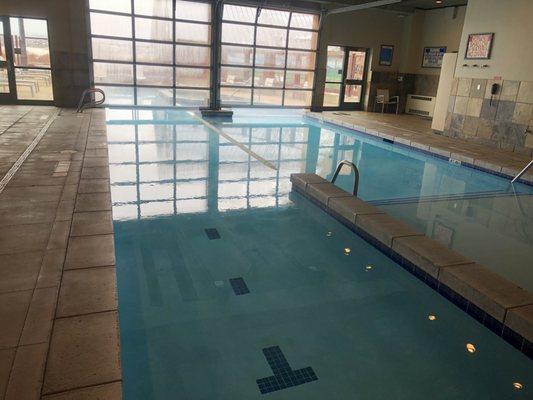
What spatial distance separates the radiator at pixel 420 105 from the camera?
1298 cm

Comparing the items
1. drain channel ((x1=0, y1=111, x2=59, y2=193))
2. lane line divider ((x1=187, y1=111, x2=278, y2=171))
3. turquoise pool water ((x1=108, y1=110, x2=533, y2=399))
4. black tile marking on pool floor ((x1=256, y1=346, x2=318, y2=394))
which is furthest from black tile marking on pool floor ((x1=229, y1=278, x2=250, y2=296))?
lane line divider ((x1=187, y1=111, x2=278, y2=171))

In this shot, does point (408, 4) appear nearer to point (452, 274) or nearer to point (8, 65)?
point (8, 65)

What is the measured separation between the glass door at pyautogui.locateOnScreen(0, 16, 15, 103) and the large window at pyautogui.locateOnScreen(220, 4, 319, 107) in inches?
206

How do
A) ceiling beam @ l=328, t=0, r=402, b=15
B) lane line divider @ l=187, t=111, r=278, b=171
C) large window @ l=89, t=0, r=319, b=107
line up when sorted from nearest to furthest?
1. lane line divider @ l=187, t=111, r=278, b=171
2. ceiling beam @ l=328, t=0, r=402, b=15
3. large window @ l=89, t=0, r=319, b=107

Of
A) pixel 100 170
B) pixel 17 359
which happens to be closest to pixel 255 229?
pixel 100 170

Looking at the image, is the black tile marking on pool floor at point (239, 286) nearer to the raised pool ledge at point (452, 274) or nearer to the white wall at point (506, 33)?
the raised pool ledge at point (452, 274)

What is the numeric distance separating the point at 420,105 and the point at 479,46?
16.9 feet

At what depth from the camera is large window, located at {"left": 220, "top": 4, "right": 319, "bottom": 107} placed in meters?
11.9

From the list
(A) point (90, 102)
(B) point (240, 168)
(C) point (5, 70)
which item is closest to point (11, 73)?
(C) point (5, 70)

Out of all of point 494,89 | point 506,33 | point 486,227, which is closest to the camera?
point 486,227

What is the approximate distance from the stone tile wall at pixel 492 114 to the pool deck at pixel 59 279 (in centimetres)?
532

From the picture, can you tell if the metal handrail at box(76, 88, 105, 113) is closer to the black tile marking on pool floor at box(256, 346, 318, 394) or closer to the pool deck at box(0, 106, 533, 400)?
the pool deck at box(0, 106, 533, 400)

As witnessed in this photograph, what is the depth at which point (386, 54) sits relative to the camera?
13.5 m

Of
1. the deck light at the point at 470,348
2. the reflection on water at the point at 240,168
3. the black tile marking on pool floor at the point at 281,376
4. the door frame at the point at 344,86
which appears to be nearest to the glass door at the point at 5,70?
the reflection on water at the point at 240,168
